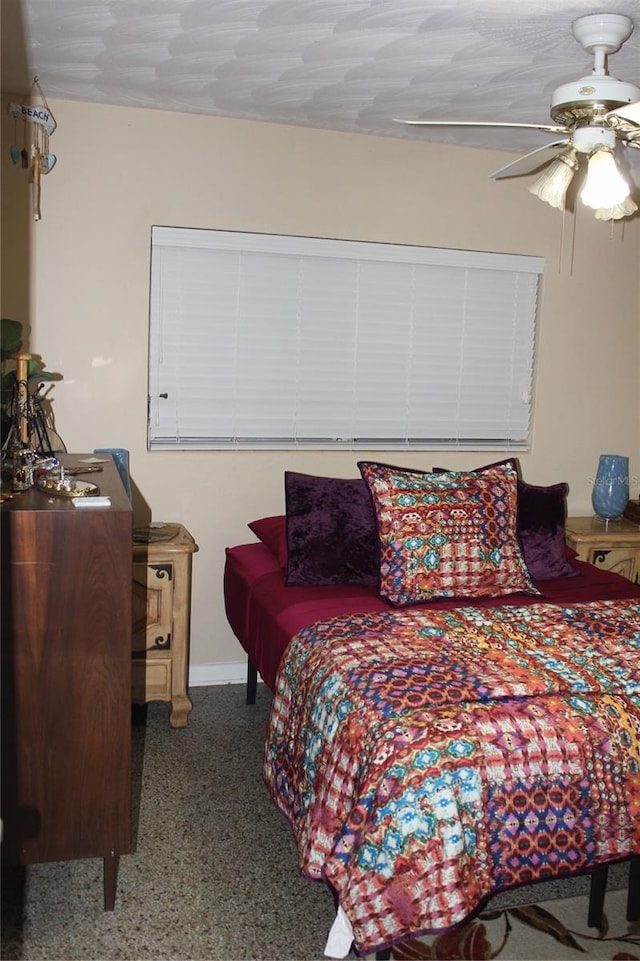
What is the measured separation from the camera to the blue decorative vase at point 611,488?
420 cm

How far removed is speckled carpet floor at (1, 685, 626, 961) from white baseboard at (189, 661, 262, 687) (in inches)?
29.1

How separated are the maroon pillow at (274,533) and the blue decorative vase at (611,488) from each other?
5.00 ft

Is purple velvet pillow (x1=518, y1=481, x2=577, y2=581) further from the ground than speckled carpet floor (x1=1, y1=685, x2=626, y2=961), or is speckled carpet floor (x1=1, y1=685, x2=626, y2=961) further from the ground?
purple velvet pillow (x1=518, y1=481, x2=577, y2=581)

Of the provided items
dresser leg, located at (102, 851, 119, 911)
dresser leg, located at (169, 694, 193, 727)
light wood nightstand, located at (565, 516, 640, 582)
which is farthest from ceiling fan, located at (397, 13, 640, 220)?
dresser leg, located at (169, 694, 193, 727)

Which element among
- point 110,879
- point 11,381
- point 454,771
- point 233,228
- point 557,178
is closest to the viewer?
point 454,771

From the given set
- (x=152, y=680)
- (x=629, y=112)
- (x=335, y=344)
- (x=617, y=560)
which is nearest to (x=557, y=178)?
(x=629, y=112)

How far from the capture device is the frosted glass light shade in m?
2.45

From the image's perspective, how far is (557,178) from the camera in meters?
2.71

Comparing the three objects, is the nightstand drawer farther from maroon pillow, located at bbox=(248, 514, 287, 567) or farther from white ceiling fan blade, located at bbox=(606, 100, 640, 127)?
white ceiling fan blade, located at bbox=(606, 100, 640, 127)

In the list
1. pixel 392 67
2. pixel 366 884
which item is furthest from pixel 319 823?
pixel 392 67

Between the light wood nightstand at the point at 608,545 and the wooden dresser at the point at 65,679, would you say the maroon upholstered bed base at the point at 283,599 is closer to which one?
the light wood nightstand at the point at 608,545

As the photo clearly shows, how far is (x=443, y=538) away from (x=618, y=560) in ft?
4.10

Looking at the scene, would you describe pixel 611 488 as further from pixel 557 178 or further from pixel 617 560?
pixel 557 178

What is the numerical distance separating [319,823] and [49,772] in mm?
692
